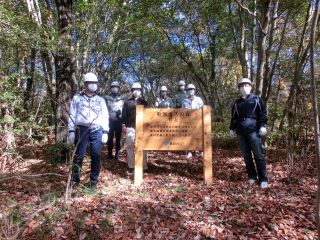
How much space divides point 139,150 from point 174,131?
84cm

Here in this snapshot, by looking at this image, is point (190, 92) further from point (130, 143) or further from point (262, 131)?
point (262, 131)

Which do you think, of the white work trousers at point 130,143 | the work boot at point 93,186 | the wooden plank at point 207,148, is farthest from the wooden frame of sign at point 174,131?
the work boot at point 93,186

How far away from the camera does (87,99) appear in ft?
19.0

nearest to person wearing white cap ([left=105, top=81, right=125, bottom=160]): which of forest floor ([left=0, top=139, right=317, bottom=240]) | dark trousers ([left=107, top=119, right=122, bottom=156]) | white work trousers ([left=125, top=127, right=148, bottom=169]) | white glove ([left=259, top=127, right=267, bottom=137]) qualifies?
dark trousers ([left=107, top=119, right=122, bottom=156])

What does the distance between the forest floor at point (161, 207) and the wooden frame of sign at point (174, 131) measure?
65 centimetres

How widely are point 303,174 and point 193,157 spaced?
2.94 metres

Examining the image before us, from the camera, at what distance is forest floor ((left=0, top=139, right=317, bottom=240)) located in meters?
4.48

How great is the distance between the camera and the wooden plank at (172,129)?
6520 millimetres

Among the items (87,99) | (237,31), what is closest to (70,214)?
(87,99)

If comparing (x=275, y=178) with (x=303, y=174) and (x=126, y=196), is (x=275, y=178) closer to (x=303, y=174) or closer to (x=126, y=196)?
(x=303, y=174)

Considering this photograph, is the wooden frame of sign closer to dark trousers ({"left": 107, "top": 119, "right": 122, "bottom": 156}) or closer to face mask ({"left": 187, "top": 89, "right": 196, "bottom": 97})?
dark trousers ({"left": 107, "top": 119, "right": 122, "bottom": 156})

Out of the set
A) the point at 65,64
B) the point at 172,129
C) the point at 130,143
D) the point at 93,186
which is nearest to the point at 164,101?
the point at 130,143

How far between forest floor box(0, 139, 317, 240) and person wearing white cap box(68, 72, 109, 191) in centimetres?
42

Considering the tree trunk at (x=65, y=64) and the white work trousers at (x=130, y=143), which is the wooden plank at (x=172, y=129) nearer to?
the white work trousers at (x=130, y=143)
